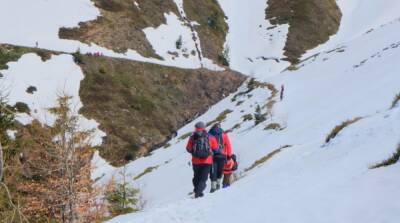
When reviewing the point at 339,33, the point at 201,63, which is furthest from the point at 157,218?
the point at 339,33

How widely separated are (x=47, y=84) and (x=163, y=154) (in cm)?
2003

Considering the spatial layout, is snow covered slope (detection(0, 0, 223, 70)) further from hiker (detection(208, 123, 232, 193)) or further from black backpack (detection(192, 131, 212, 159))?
black backpack (detection(192, 131, 212, 159))

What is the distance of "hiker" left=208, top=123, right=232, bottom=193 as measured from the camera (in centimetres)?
1478

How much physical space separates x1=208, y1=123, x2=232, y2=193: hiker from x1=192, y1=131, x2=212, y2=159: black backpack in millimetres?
1042

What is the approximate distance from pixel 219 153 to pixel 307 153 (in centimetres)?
286

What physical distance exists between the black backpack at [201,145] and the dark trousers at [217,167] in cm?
147

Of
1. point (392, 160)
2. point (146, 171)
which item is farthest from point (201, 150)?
point (146, 171)

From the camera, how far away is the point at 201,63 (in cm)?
7744

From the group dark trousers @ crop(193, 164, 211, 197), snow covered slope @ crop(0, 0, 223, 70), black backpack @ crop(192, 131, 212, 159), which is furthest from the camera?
snow covered slope @ crop(0, 0, 223, 70)

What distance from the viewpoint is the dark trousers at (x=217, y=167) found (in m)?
15.2

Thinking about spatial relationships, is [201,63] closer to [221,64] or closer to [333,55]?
[221,64]

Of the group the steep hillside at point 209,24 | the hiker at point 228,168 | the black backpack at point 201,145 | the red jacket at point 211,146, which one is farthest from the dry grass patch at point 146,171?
the steep hillside at point 209,24

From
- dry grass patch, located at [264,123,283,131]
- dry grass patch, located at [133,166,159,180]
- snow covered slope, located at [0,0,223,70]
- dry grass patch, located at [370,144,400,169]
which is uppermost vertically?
snow covered slope, located at [0,0,223,70]

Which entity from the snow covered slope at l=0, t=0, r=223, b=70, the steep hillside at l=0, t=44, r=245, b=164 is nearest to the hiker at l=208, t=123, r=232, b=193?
the steep hillside at l=0, t=44, r=245, b=164
